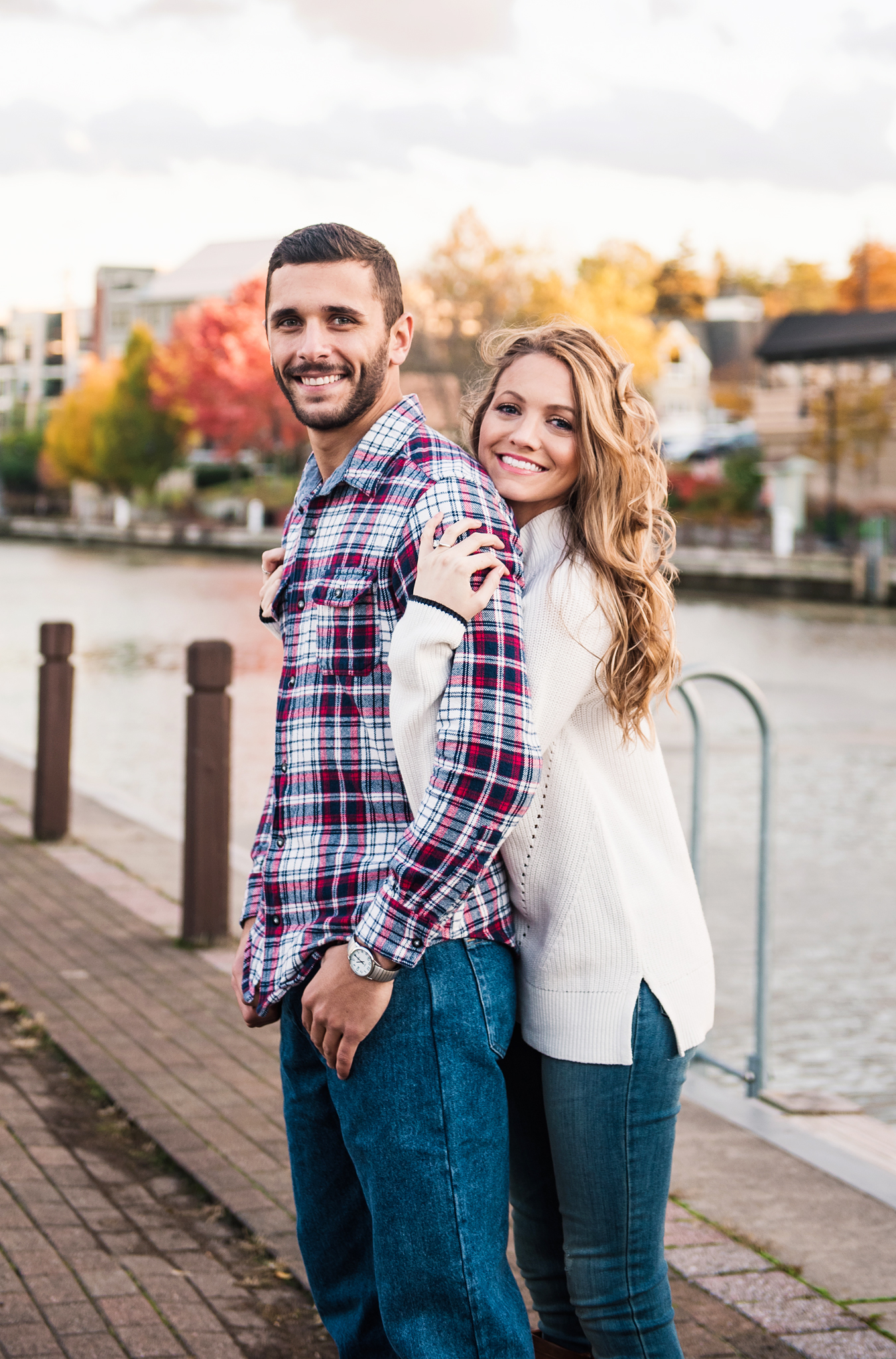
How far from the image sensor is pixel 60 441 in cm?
8194

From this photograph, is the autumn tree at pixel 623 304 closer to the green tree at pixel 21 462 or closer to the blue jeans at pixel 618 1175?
the blue jeans at pixel 618 1175

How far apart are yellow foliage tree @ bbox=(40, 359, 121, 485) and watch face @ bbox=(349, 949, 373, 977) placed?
77.4 meters

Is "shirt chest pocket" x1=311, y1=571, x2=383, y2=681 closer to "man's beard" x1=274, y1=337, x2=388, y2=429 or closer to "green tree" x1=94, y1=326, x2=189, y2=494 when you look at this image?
"man's beard" x1=274, y1=337, x2=388, y2=429

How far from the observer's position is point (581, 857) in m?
2.03

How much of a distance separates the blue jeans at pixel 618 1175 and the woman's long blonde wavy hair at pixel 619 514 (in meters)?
0.41

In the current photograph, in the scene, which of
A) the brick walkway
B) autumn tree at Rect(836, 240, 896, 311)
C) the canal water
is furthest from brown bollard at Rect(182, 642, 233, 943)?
autumn tree at Rect(836, 240, 896, 311)

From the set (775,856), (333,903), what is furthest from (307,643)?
(775,856)

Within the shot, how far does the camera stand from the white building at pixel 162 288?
97.4 metres

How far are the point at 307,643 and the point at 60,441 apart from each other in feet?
273

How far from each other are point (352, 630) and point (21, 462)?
99968mm

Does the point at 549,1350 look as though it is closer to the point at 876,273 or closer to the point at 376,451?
the point at 376,451

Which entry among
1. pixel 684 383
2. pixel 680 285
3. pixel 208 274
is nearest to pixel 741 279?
pixel 680 285

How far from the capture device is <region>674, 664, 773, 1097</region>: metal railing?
4547 mm

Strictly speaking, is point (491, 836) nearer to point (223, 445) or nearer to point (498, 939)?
point (498, 939)
